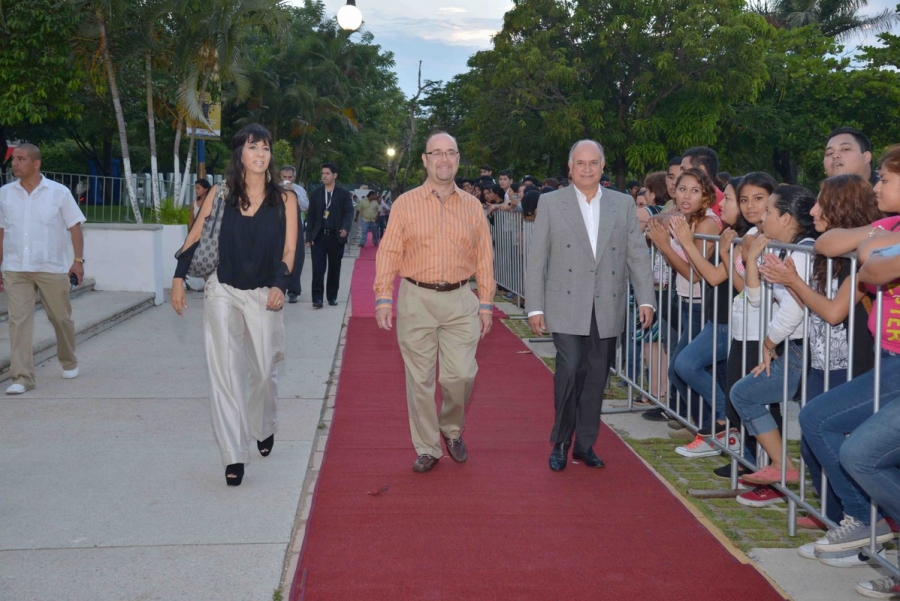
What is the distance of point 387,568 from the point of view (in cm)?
461

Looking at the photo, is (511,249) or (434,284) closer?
(434,284)

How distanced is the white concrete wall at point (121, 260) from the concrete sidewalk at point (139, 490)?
16.6 ft

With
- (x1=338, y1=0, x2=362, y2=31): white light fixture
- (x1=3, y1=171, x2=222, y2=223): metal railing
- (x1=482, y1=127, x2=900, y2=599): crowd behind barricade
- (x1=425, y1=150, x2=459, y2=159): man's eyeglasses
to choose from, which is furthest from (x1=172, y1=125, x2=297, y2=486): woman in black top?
(x1=3, y1=171, x2=222, y2=223): metal railing

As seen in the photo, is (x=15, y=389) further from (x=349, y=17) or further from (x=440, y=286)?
(x=349, y=17)

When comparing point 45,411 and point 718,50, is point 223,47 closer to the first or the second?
point 45,411

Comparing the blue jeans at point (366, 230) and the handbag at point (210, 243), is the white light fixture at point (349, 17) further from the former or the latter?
the blue jeans at point (366, 230)

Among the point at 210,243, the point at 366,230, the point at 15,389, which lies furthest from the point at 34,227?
the point at 366,230

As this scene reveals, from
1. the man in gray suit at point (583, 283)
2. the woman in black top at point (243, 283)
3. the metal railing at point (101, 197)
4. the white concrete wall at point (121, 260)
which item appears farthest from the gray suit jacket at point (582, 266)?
the metal railing at point (101, 197)

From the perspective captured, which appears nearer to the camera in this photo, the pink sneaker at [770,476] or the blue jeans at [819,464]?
the blue jeans at [819,464]

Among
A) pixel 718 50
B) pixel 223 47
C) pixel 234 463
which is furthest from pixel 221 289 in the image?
pixel 718 50

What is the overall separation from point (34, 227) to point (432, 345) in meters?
4.08

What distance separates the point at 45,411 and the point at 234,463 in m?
2.65

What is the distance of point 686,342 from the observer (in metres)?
7.01

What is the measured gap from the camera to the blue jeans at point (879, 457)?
4.08 m
